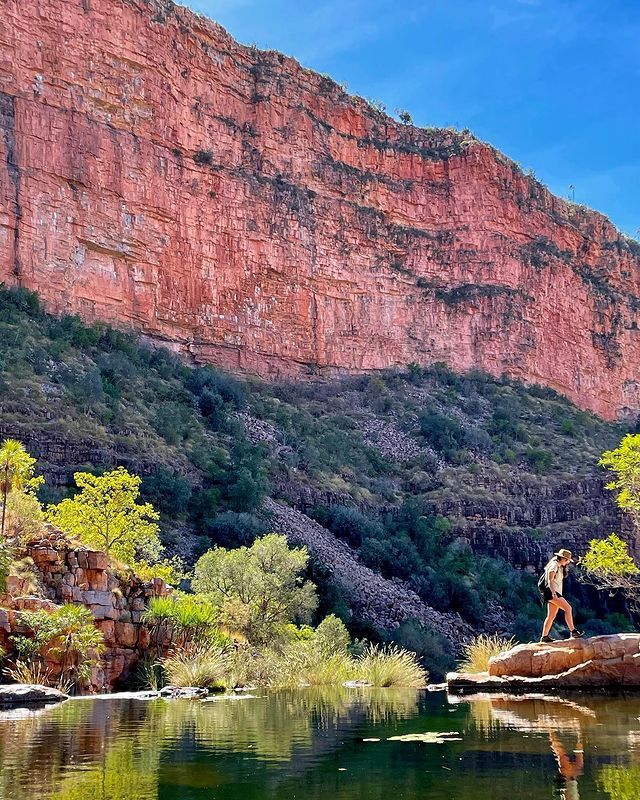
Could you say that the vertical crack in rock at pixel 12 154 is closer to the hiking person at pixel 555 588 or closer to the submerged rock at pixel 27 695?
the submerged rock at pixel 27 695

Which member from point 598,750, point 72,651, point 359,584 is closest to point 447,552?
point 359,584

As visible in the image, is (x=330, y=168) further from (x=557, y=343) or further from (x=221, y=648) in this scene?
(x=221, y=648)

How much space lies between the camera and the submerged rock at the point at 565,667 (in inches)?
453

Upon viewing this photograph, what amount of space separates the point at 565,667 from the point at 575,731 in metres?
4.46

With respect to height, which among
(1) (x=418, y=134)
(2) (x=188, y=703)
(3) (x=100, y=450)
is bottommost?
(2) (x=188, y=703)

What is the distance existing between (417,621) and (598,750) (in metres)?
26.9

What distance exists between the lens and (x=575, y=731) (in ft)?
25.3

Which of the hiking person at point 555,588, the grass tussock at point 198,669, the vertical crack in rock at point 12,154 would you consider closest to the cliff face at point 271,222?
the vertical crack in rock at point 12,154

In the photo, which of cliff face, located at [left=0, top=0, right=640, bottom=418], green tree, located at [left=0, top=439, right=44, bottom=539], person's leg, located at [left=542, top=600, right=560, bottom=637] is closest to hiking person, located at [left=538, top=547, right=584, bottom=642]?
person's leg, located at [left=542, top=600, right=560, bottom=637]

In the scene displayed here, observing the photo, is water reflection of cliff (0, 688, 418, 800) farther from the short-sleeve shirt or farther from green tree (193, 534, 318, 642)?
green tree (193, 534, 318, 642)

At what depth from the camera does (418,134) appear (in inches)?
2803

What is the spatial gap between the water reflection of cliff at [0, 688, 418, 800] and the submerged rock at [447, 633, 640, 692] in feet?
4.13

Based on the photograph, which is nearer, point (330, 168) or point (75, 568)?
point (75, 568)

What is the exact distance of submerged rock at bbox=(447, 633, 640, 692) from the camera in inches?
453
